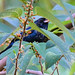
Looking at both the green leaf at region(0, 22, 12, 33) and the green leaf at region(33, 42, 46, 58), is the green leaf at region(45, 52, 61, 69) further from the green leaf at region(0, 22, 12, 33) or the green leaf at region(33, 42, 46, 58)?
the green leaf at region(0, 22, 12, 33)

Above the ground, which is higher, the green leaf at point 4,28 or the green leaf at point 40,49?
the green leaf at point 4,28

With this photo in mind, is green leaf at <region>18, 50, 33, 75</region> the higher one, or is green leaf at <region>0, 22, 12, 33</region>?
green leaf at <region>0, 22, 12, 33</region>

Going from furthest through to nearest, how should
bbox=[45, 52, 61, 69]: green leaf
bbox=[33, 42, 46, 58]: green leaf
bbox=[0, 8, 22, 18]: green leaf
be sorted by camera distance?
bbox=[33, 42, 46, 58]: green leaf < bbox=[45, 52, 61, 69]: green leaf < bbox=[0, 8, 22, 18]: green leaf

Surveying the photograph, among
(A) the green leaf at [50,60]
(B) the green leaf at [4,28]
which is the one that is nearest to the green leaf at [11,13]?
(A) the green leaf at [50,60]

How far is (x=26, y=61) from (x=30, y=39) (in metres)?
1.30

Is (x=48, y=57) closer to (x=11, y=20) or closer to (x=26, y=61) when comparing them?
(x=26, y=61)

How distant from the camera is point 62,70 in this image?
1.41m

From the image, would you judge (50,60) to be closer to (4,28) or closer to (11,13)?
(11,13)

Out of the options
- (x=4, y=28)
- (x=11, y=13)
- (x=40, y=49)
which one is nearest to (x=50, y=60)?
(x=40, y=49)

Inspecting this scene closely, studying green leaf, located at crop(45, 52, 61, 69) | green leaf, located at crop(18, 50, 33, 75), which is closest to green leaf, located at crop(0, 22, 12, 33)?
→ green leaf, located at crop(18, 50, 33, 75)

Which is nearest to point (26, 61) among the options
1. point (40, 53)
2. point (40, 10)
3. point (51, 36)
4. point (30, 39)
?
point (40, 53)

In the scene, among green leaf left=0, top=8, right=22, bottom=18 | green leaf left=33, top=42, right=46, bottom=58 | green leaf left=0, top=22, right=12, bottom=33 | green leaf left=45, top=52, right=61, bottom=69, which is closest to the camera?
green leaf left=0, top=8, right=22, bottom=18

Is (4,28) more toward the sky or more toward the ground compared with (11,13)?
more toward the ground

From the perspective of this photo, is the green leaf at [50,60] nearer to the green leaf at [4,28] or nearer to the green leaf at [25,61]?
the green leaf at [25,61]
